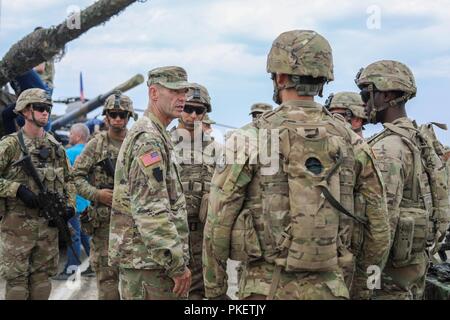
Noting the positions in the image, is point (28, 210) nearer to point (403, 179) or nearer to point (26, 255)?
point (26, 255)

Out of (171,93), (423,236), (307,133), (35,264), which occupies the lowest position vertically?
(35,264)

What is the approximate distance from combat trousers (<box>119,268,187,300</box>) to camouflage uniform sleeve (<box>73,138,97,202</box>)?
7.27 feet

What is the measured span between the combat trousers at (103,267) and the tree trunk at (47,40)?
3.44m

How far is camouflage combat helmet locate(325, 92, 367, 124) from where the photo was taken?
570 centimetres

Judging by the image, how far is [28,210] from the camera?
600 centimetres

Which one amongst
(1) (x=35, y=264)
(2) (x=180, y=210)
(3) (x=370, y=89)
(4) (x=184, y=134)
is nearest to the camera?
(2) (x=180, y=210)

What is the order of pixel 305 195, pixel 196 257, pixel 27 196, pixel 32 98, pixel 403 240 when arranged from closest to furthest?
pixel 305 195 → pixel 403 240 → pixel 196 257 → pixel 27 196 → pixel 32 98

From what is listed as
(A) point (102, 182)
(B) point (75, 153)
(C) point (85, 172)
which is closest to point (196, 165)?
(A) point (102, 182)

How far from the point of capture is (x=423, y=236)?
423 centimetres

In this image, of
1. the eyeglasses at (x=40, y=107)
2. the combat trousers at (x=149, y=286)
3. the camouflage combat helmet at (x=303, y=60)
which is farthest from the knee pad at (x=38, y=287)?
the camouflage combat helmet at (x=303, y=60)

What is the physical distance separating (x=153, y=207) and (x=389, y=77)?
1.89 m

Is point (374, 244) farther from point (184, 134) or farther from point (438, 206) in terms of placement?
point (184, 134)
